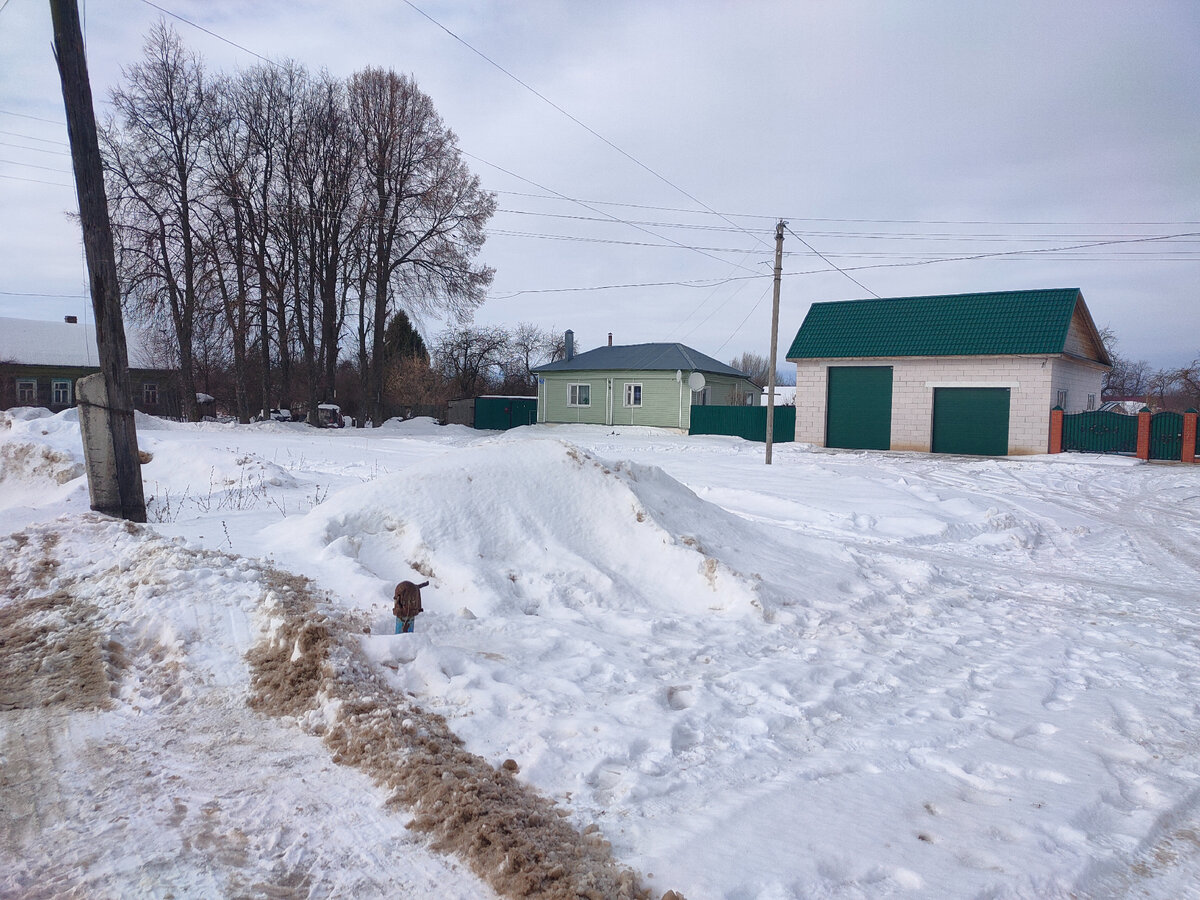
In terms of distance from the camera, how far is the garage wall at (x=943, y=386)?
24453mm

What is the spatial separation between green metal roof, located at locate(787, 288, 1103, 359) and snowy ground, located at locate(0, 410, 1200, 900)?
1858cm

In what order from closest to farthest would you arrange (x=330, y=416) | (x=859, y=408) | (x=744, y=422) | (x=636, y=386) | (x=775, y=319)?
(x=775, y=319) → (x=859, y=408) → (x=744, y=422) → (x=330, y=416) → (x=636, y=386)

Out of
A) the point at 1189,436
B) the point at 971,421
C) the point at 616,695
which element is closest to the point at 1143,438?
the point at 1189,436

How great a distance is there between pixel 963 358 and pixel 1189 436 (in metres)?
6.86

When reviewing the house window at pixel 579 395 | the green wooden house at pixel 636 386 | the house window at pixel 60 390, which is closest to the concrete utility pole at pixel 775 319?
the green wooden house at pixel 636 386

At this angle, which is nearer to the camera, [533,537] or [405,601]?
[405,601]

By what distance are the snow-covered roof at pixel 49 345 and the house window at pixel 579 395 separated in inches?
998

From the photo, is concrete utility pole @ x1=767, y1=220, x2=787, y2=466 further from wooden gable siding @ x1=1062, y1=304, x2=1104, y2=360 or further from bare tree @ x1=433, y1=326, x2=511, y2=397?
bare tree @ x1=433, y1=326, x2=511, y2=397

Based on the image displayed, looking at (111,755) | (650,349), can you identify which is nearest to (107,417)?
(111,755)

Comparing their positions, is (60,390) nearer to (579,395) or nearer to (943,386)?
(579,395)

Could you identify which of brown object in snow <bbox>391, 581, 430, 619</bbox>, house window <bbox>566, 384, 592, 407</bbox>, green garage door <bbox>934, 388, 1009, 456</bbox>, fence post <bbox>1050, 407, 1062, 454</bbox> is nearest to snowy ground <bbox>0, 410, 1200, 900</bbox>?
brown object in snow <bbox>391, 581, 430, 619</bbox>

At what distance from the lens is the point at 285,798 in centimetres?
304

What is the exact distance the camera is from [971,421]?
84.4ft

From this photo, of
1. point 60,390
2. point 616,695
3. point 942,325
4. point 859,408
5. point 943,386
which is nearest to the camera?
point 616,695
